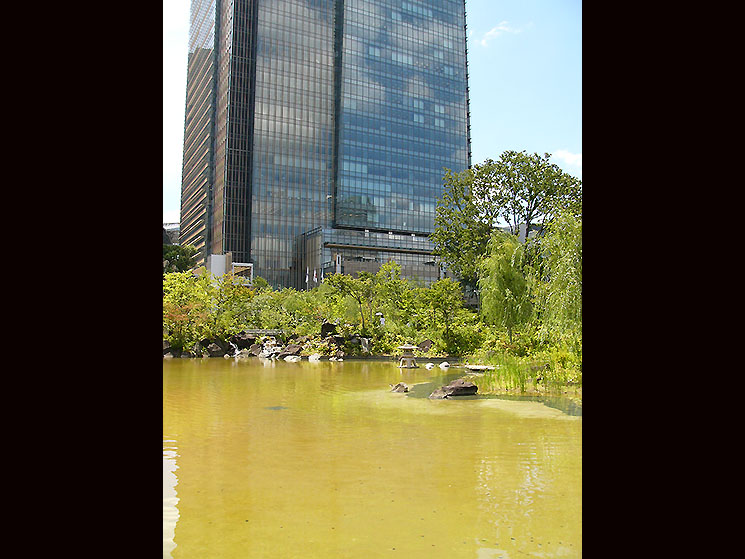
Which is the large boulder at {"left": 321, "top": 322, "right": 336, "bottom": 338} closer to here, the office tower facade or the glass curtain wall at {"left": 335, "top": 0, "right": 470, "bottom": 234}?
the office tower facade

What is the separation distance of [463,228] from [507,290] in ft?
30.8

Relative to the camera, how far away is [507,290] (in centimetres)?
1152

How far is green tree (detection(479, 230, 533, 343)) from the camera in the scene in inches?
451

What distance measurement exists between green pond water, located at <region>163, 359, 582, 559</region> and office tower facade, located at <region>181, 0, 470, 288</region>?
3390 cm

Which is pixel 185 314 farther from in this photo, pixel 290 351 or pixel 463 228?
pixel 463 228

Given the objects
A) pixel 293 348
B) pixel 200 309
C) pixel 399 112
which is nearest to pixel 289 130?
pixel 399 112

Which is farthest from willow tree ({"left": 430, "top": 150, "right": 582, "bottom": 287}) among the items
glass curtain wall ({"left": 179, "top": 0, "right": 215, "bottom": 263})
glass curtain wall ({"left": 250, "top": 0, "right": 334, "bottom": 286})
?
glass curtain wall ({"left": 179, "top": 0, "right": 215, "bottom": 263})

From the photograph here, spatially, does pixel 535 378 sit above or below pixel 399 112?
below

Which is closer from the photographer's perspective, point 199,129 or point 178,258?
point 178,258

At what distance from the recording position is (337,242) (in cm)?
4216

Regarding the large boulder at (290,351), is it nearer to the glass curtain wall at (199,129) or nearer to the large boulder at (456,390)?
the large boulder at (456,390)
